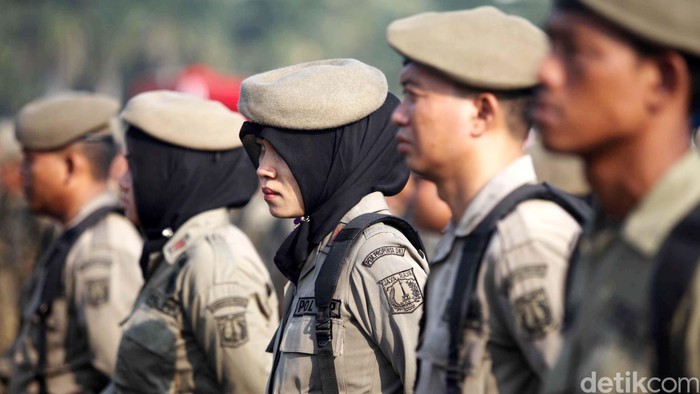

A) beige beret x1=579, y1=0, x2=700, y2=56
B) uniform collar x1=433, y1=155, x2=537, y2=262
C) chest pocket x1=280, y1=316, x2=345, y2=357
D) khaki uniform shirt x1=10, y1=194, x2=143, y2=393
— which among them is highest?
beige beret x1=579, y1=0, x2=700, y2=56

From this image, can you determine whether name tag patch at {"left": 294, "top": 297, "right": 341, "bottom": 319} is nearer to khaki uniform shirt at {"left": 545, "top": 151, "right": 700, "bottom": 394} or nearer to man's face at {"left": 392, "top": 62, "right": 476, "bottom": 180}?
man's face at {"left": 392, "top": 62, "right": 476, "bottom": 180}

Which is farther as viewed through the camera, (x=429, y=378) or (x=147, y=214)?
(x=147, y=214)

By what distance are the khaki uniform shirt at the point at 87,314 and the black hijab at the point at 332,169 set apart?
1.92 meters

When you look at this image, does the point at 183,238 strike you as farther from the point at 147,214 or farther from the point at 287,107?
the point at 287,107

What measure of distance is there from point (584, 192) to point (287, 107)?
1.68m

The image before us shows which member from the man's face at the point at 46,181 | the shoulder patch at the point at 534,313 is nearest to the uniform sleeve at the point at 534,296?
the shoulder patch at the point at 534,313

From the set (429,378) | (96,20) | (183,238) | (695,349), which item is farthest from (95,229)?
(96,20)

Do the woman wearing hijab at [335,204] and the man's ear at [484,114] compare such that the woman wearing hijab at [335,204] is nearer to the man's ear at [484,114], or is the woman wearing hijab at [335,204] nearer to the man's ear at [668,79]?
the man's ear at [484,114]

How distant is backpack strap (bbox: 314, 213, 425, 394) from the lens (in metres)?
4.13

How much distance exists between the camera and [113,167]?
25.3 ft

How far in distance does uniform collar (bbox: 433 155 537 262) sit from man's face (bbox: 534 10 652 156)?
58 centimetres

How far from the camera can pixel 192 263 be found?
17.3ft

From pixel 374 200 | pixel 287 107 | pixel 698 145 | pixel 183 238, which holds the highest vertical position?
pixel 287 107

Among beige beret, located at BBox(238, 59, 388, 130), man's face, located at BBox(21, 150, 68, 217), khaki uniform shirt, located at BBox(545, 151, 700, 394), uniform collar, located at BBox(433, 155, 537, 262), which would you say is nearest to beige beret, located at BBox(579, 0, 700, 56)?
khaki uniform shirt, located at BBox(545, 151, 700, 394)
